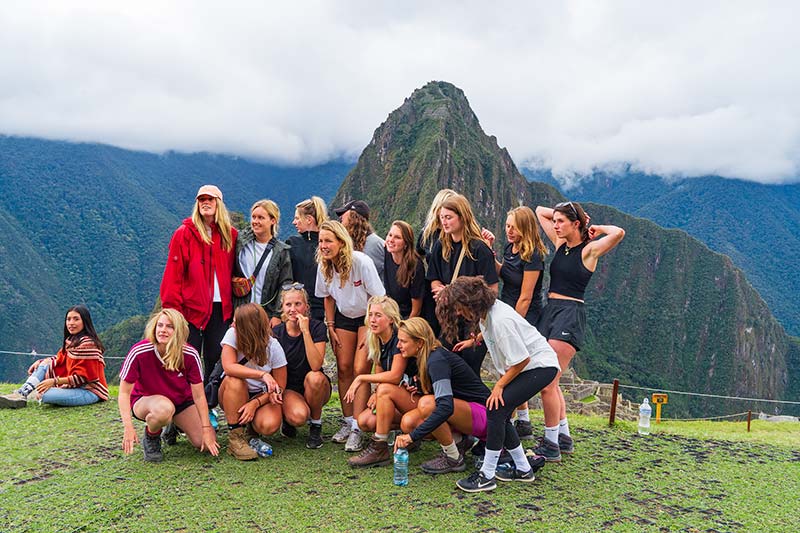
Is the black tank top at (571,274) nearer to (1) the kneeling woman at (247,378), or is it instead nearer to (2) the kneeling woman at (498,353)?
(2) the kneeling woman at (498,353)

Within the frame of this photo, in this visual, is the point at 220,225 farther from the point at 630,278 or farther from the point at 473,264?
the point at 630,278

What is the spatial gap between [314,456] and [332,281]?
65.0 inches

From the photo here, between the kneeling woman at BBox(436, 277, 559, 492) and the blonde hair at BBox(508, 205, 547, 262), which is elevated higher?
the blonde hair at BBox(508, 205, 547, 262)

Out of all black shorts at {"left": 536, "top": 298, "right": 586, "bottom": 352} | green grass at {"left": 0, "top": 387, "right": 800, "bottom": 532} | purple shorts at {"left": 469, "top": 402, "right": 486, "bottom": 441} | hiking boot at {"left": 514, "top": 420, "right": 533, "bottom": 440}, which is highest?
black shorts at {"left": 536, "top": 298, "right": 586, "bottom": 352}

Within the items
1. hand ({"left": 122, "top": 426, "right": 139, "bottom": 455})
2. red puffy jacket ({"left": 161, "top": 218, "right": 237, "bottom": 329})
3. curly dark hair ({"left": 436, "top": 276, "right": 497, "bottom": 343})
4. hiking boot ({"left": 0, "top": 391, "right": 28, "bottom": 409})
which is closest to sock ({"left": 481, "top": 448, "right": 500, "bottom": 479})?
curly dark hair ({"left": 436, "top": 276, "right": 497, "bottom": 343})

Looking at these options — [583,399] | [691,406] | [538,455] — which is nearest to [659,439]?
[538,455]

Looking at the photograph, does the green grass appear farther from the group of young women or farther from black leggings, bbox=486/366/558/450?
black leggings, bbox=486/366/558/450

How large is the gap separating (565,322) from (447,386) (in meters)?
1.42

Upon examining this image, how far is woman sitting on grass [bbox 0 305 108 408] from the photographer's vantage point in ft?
22.4

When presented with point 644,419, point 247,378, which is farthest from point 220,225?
point 644,419

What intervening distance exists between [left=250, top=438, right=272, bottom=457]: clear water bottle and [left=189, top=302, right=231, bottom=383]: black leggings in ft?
2.83

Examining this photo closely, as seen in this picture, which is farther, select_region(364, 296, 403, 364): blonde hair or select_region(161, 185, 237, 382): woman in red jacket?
select_region(161, 185, 237, 382): woman in red jacket

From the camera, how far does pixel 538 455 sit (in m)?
4.91

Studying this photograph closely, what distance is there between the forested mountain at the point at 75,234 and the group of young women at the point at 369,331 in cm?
7624
